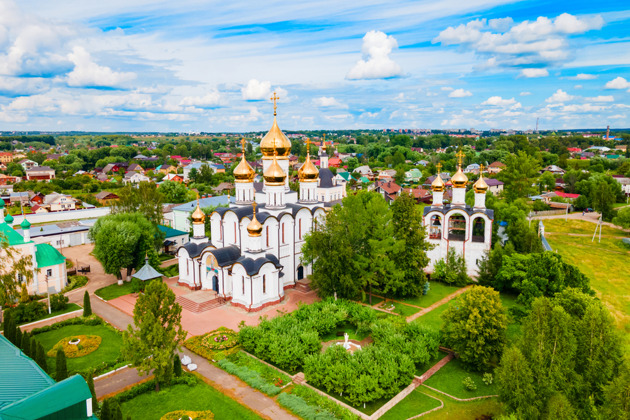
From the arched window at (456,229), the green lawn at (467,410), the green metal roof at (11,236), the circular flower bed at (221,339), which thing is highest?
the green metal roof at (11,236)

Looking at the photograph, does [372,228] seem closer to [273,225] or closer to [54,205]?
[273,225]

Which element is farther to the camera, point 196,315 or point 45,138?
point 45,138

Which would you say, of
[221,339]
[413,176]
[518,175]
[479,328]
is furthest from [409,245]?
[413,176]

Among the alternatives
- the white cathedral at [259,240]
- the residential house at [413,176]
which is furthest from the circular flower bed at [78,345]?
the residential house at [413,176]

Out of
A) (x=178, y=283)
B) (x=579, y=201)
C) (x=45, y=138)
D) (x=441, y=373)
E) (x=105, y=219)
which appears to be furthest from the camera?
(x=45, y=138)

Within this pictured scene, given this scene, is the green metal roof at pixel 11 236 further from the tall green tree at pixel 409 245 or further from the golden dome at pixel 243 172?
the tall green tree at pixel 409 245

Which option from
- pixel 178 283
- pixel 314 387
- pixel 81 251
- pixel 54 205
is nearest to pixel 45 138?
pixel 54 205

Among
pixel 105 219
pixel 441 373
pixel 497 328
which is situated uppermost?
pixel 105 219
